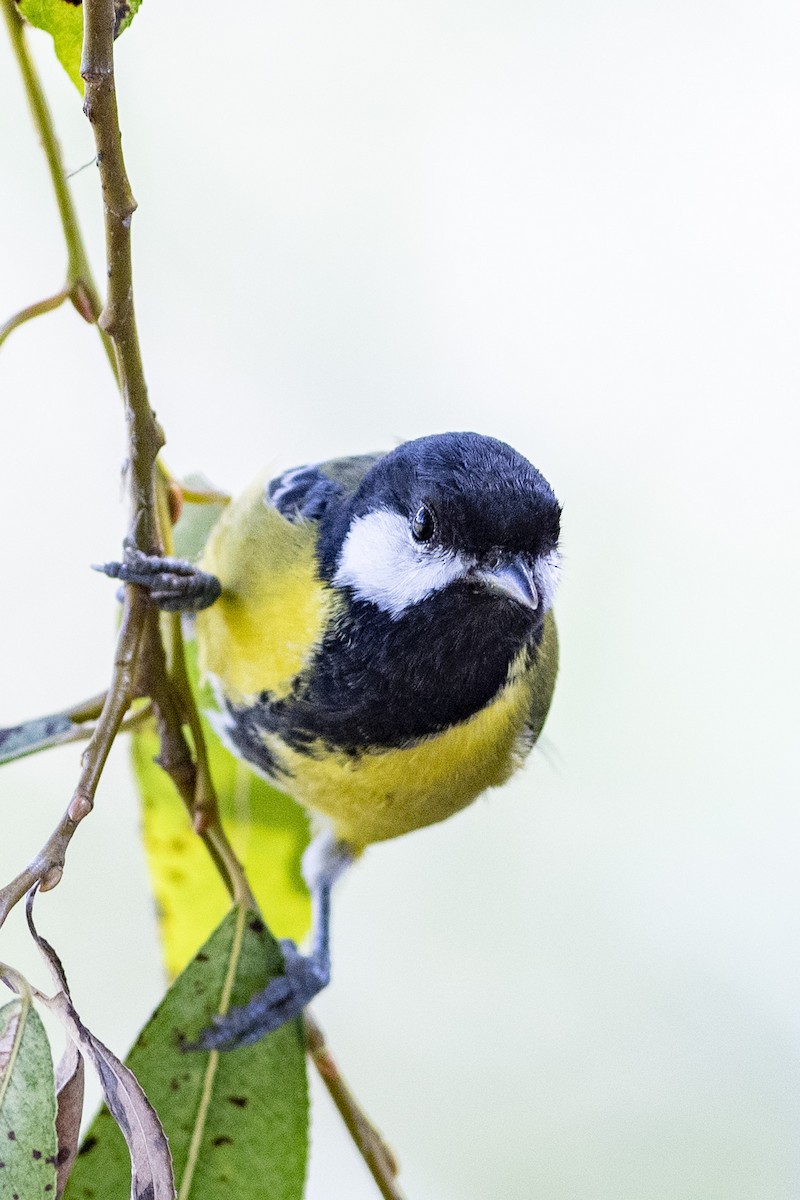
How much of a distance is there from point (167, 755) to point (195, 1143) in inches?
14.6

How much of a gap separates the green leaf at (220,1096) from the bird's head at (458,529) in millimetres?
397

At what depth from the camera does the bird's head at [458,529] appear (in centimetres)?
124

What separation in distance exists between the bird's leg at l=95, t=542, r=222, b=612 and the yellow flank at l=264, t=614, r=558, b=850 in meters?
0.19

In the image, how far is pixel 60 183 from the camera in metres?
1.14

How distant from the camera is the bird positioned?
127 cm

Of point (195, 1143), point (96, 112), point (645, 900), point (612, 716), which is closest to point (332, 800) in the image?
point (195, 1143)

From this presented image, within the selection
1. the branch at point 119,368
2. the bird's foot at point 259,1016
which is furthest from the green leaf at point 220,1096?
the branch at point 119,368

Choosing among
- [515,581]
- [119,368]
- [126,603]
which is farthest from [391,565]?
[119,368]

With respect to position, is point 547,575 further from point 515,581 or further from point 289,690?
point 289,690

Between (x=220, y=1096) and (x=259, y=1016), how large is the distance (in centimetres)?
8

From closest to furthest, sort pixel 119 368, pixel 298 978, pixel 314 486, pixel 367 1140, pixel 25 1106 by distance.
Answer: pixel 25 1106 → pixel 119 368 → pixel 367 1140 → pixel 298 978 → pixel 314 486

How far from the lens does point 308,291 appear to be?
308 cm

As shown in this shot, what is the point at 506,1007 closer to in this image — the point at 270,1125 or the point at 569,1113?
the point at 569,1113

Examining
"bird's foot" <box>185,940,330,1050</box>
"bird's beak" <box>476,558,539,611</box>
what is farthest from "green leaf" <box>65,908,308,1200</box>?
"bird's beak" <box>476,558,539,611</box>
